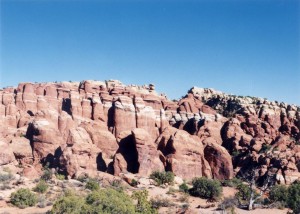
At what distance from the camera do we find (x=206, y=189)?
3991 cm

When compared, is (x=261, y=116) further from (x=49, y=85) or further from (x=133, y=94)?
(x=49, y=85)

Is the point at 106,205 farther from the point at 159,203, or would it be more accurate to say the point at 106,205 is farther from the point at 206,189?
the point at 206,189

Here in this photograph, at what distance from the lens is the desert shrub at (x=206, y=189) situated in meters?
39.5

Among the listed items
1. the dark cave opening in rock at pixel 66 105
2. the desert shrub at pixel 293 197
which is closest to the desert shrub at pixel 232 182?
the desert shrub at pixel 293 197

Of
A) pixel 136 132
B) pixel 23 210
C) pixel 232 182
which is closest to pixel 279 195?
pixel 232 182

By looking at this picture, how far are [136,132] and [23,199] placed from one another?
2219cm

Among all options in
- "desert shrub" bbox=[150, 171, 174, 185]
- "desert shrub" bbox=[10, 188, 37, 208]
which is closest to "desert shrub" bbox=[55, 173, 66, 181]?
"desert shrub" bbox=[150, 171, 174, 185]

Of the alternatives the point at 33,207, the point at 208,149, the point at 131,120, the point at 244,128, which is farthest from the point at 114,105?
the point at 33,207

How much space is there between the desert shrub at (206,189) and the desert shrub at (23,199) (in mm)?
17331

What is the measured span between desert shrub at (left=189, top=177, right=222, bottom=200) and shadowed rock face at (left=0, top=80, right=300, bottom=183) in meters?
8.47

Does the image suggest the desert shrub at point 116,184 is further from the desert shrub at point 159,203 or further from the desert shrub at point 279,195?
the desert shrub at point 279,195

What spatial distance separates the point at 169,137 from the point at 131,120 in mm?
8445

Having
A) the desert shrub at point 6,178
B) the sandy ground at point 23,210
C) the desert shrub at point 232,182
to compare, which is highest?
the desert shrub at point 6,178

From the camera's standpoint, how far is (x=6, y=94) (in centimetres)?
6172
